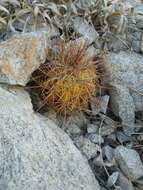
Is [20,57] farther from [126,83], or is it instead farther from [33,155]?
[126,83]

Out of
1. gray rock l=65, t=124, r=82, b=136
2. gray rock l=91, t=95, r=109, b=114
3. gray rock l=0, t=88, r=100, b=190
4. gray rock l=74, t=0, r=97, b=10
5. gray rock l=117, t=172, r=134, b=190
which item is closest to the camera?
gray rock l=0, t=88, r=100, b=190

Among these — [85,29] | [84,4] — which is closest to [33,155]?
[85,29]

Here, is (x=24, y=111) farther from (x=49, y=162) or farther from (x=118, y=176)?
(x=118, y=176)

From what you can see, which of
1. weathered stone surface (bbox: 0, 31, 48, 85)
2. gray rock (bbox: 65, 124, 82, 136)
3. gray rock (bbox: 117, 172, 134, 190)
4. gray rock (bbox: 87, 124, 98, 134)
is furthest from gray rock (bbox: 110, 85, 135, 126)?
weathered stone surface (bbox: 0, 31, 48, 85)

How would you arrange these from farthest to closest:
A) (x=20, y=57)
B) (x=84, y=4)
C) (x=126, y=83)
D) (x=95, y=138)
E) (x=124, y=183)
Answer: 1. (x=84, y=4)
2. (x=126, y=83)
3. (x=95, y=138)
4. (x=20, y=57)
5. (x=124, y=183)

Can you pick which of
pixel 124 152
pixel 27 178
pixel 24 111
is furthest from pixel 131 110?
pixel 27 178

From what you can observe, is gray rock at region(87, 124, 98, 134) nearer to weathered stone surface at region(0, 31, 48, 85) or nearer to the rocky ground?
the rocky ground

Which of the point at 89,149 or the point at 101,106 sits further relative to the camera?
the point at 101,106
